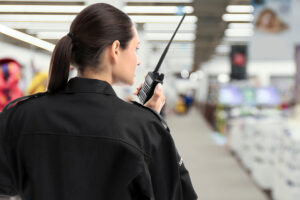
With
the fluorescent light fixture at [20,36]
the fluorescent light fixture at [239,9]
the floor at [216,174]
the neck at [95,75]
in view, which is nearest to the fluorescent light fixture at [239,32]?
the fluorescent light fixture at [239,9]

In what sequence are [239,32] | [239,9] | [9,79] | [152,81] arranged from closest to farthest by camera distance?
[152,81]
[9,79]
[239,9]
[239,32]

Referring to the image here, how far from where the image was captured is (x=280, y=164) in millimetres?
4160

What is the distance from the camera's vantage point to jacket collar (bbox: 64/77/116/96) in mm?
969

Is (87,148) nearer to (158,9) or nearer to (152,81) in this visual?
(152,81)

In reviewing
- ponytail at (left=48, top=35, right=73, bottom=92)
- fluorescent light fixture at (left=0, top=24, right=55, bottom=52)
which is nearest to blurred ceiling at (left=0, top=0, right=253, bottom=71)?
fluorescent light fixture at (left=0, top=24, right=55, bottom=52)

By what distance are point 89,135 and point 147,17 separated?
3.94m

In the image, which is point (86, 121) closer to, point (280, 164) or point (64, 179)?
point (64, 179)

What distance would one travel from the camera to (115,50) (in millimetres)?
973

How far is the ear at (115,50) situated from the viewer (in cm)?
96

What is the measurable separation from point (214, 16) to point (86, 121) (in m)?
5.39

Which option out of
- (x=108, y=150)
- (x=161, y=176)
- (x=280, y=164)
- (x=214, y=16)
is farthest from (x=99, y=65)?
(x=214, y=16)

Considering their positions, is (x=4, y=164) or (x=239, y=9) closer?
(x=4, y=164)

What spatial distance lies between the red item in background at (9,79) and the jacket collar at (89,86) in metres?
1.92

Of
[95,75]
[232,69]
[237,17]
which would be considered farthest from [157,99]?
[232,69]
